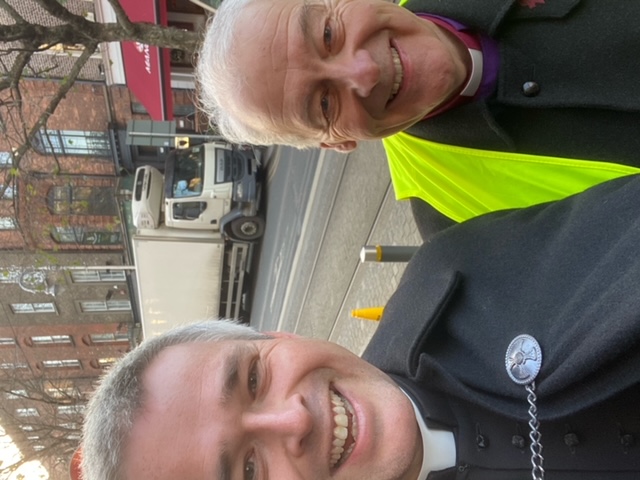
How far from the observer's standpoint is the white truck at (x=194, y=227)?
36.0 ft

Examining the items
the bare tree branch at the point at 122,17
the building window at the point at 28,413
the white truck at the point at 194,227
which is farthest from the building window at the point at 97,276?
the bare tree branch at the point at 122,17

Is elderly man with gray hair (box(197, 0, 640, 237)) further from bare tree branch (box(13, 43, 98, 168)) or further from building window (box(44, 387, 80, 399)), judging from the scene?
building window (box(44, 387, 80, 399))

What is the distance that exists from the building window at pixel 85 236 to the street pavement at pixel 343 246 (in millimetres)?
10882

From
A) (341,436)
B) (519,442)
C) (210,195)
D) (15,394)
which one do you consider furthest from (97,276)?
(519,442)

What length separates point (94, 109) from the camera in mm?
16609

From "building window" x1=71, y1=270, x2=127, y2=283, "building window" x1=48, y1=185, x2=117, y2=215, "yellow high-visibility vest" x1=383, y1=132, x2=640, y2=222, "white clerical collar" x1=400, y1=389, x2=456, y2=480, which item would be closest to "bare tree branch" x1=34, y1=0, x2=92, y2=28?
"yellow high-visibility vest" x1=383, y1=132, x2=640, y2=222

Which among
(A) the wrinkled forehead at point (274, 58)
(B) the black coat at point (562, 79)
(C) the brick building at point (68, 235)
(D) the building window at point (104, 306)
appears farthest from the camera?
(D) the building window at point (104, 306)

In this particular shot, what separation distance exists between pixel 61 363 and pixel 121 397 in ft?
84.2

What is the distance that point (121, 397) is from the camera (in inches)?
86.4

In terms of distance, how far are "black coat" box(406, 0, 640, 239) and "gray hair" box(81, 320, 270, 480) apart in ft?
4.54

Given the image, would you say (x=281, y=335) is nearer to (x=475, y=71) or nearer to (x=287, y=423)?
(x=287, y=423)

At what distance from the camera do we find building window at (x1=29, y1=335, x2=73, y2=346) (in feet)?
77.1

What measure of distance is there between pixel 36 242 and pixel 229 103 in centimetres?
1727

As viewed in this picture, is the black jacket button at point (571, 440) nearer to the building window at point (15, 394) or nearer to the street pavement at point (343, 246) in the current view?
the street pavement at point (343, 246)
